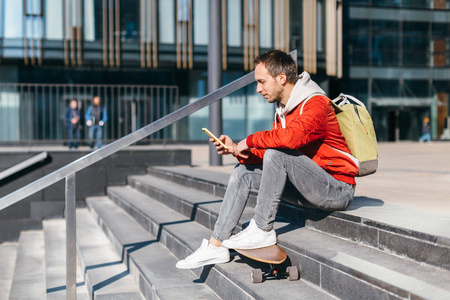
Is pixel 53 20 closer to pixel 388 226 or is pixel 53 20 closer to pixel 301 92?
pixel 301 92

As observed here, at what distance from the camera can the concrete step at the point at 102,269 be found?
12.6 ft

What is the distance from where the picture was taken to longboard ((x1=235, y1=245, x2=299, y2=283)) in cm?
290

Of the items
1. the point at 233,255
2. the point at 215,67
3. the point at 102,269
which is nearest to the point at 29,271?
the point at 102,269

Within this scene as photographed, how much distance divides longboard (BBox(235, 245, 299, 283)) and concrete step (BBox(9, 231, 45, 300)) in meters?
2.56

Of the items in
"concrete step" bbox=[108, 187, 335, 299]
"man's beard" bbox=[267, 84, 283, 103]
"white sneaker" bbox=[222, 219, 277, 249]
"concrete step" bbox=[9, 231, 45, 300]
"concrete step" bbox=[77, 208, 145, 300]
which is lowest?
"concrete step" bbox=[9, 231, 45, 300]

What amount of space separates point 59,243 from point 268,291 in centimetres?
440

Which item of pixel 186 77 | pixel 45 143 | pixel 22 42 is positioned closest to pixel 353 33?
pixel 186 77

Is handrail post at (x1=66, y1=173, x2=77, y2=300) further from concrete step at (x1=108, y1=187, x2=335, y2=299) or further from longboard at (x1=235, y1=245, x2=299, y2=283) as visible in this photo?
longboard at (x1=235, y1=245, x2=299, y2=283)

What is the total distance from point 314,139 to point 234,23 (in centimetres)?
1926

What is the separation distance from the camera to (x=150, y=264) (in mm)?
4027

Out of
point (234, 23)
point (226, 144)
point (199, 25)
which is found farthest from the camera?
point (234, 23)

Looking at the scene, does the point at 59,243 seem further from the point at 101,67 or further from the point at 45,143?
the point at 101,67

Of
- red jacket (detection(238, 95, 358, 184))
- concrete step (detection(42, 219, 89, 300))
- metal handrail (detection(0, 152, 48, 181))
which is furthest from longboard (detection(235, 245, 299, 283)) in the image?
metal handrail (detection(0, 152, 48, 181))

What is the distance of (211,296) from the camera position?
3.29 metres
